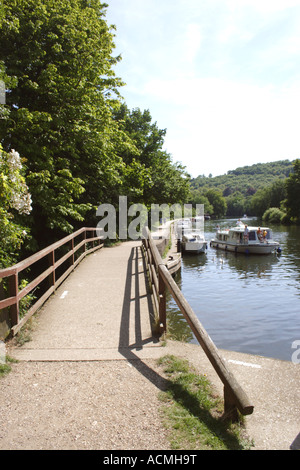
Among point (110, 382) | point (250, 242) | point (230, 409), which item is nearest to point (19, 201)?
point (110, 382)

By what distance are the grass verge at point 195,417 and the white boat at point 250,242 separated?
3175cm

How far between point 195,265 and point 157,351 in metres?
24.5

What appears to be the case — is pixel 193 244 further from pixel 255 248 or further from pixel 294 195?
pixel 294 195

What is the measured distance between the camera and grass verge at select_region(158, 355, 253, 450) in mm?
3094

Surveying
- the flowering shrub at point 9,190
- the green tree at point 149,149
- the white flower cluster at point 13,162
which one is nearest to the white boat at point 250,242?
the green tree at point 149,149

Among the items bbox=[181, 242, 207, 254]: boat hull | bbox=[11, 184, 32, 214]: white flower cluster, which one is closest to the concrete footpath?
bbox=[11, 184, 32, 214]: white flower cluster

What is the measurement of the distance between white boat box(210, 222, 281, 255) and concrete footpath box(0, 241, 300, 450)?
29.2 metres

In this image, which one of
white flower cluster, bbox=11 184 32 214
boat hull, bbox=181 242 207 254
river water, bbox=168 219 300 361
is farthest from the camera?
boat hull, bbox=181 242 207 254

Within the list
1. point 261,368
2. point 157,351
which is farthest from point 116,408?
point 261,368

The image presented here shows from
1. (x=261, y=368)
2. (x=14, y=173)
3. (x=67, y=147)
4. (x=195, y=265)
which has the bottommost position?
(x=195, y=265)

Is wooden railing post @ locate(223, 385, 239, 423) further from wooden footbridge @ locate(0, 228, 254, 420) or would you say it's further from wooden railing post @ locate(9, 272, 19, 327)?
wooden railing post @ locate(9, 272, 19, 327)
